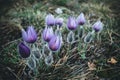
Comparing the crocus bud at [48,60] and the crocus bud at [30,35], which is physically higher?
the crocus bud at [30,35]

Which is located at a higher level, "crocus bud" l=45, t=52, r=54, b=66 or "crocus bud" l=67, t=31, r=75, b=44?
"crocus bud" l=67, t=31, r=75, b=44

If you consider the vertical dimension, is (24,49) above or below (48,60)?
above

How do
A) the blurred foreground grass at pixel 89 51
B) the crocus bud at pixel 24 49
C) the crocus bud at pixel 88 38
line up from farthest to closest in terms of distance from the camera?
the crocus bud at pixel 88 38, the blurred foreground grass at pixel 89 51, the crocus bud at pixel 24 49

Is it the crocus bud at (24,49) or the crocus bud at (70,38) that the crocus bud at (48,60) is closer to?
the crocus bud at (24,49)

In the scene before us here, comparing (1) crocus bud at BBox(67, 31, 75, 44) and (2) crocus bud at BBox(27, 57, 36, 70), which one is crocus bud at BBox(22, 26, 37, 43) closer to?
(2) crocus bud at BBox(27, 57, 36, 70)

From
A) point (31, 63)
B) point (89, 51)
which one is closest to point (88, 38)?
point (89, 51)

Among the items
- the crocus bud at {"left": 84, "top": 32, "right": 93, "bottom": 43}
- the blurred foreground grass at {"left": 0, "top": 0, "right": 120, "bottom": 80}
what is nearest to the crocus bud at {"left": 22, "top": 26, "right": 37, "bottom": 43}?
the blurred foreground grass at {"left": 0, "top": 0, "right": 120, "bottom": 80}

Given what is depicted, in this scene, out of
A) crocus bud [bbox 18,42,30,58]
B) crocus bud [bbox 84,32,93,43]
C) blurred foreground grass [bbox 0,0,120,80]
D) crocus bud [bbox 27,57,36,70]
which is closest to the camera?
crocus bud [bbox 18,42,30,58]

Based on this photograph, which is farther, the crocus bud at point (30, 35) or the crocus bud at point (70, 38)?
the crocus bud at point (70, 38)

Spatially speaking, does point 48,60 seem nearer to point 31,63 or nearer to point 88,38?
point 31,63

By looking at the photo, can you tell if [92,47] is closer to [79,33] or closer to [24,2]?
[79,33]

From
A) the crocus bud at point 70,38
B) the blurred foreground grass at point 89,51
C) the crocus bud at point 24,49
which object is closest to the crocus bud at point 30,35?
the crocus bud at point 24,49

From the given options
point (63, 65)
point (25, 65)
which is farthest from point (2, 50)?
point (63, 65)
